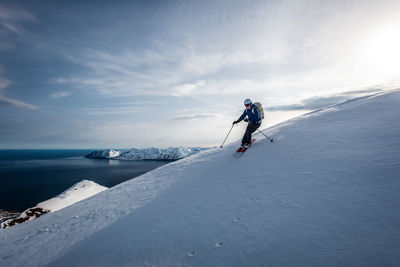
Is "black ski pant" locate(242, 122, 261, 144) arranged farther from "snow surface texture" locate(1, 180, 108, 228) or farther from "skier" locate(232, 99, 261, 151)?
"snow surface texture" locate(1, 180, 108, 228)

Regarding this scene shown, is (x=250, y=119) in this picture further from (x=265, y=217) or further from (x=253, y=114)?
(x=265, y=217)

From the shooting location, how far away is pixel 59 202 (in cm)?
1875

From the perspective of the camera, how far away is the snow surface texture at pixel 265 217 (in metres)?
2.19

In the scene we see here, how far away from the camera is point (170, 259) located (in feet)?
8.04

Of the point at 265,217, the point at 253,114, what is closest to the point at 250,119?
the point at 253,114

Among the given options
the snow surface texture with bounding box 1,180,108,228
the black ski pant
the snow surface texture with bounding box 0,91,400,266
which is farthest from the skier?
the snow surface texture with bounding box 1,180,108,228

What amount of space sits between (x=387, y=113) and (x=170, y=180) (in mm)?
8160

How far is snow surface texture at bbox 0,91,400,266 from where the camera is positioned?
2188mm

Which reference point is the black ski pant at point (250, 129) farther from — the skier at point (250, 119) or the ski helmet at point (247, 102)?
the ski helmet at point (247, 102)

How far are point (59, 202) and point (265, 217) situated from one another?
2492 centimetres

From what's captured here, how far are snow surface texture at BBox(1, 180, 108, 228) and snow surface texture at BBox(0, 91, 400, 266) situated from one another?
52.3ft

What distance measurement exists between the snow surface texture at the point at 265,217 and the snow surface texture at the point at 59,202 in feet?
52.3

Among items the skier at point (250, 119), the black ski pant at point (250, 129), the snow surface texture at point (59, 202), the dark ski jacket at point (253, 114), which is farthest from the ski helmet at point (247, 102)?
the snow surface texture at point (59, 202)

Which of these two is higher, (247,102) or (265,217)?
(247,102)
